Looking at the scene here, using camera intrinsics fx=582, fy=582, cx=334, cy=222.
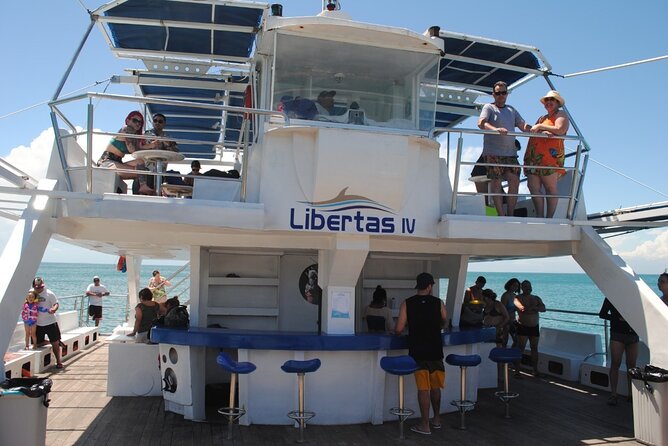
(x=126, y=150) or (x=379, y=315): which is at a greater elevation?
(x=126, y=150)

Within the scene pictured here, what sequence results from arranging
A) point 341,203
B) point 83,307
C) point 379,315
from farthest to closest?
point 83,307, point 379,315, point 341,203

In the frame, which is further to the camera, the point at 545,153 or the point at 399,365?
the point at 545,153

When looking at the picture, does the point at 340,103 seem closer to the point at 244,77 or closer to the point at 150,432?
the point at 244,77

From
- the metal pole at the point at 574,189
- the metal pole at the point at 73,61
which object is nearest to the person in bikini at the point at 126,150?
the metal pole at the point at 73,61

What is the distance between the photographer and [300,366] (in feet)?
20.5

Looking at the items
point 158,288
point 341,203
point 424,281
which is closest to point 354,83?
point 341,203

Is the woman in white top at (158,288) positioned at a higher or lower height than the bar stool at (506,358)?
higher

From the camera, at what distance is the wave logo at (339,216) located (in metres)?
6.49

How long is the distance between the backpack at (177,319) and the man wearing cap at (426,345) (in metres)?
2.94

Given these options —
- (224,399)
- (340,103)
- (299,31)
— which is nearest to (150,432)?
(224,399)

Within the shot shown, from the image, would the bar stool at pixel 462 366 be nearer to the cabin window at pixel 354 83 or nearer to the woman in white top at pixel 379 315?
the woman in white top at pixel 379 315

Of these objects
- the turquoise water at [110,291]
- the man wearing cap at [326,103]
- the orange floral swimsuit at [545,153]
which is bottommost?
the turquoise water at [110,291]

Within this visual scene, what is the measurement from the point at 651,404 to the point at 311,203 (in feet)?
13.9

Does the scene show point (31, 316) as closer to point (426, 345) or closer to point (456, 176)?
point (426, 345)
